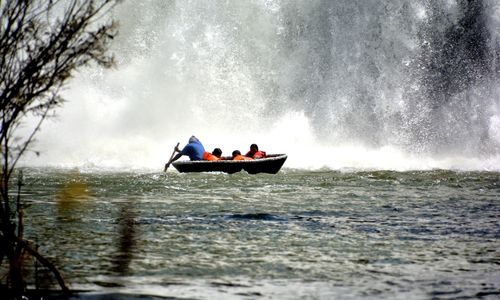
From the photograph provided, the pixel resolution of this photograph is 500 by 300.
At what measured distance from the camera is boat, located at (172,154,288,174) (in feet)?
86.8

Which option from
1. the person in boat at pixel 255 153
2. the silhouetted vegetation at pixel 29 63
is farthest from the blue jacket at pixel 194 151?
the silhouetted vegetation at pixel 29 63

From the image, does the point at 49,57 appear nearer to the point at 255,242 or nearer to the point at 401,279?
the point at 401,279

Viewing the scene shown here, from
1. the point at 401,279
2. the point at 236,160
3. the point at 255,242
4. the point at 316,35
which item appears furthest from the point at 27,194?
the point at 316,35

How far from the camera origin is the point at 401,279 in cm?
868

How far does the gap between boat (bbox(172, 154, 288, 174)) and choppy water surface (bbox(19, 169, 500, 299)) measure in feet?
13.4

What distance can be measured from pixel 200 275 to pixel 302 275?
1294 millimetres

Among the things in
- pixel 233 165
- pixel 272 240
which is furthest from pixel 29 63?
pixel 233 165

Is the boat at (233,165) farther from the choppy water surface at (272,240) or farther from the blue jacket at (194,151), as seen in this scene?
the choppy water surface at (272,240)

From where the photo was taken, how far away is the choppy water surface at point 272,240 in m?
8.35

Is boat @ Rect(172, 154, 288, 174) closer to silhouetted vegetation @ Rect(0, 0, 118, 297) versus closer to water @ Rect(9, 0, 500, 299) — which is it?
water @ Rect(9, 0, 500, 299)

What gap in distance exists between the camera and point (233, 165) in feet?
86.9

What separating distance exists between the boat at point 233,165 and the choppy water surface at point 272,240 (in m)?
4.08

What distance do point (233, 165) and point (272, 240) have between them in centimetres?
1470

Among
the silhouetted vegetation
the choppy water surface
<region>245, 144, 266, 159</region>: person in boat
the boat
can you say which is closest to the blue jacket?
the boat
